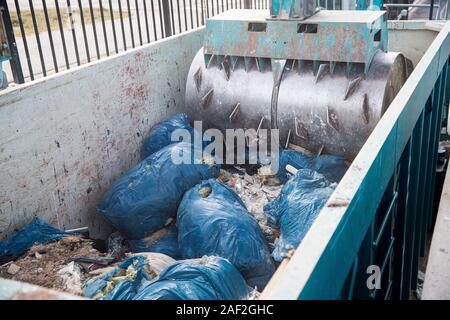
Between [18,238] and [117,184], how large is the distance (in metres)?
0.73

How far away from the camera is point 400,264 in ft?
7.85

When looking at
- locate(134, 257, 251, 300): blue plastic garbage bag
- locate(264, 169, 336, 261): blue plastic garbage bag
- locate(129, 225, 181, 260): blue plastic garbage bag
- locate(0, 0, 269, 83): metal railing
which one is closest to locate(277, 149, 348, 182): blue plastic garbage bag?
locate(264, 169, 336, 261): blue plastic garbage bag

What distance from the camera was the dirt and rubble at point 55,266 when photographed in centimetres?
233

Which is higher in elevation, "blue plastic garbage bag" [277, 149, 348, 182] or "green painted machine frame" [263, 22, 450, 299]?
"green painted machine frame" [263, 22, 450, 299]

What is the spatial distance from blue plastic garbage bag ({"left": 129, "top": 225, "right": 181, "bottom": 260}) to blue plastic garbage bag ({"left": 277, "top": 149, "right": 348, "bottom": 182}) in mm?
969

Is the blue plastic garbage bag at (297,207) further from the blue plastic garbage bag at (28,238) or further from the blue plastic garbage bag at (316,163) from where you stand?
the blue plastic garbage bag at (28,238)

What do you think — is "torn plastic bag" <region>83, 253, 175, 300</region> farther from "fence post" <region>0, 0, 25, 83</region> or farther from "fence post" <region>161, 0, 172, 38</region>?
"fence post" <region>161, 0, 172, 38</region>

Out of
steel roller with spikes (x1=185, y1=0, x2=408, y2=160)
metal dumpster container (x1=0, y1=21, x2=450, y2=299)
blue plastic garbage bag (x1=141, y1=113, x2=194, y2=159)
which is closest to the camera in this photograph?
metal dumpster container (x1=0, y1=21, x2=450, y2=299)

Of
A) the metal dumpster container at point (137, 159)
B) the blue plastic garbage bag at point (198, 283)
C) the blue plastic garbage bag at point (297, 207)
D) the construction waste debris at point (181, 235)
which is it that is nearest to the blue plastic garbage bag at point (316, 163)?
the construction waste debris at point (181, 235)

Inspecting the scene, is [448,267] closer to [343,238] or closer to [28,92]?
[343,238]

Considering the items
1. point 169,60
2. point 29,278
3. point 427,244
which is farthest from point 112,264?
point 427,244

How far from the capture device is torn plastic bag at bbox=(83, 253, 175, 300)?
2.00m

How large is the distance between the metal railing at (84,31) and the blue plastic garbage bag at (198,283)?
174 cm

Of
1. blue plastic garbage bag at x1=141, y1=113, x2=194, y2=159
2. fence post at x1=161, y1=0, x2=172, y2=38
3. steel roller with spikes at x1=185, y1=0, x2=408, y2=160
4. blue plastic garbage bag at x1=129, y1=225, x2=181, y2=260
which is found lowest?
blue plastic garbage bag at x1=129, y1=225, x2=181, y2=260
